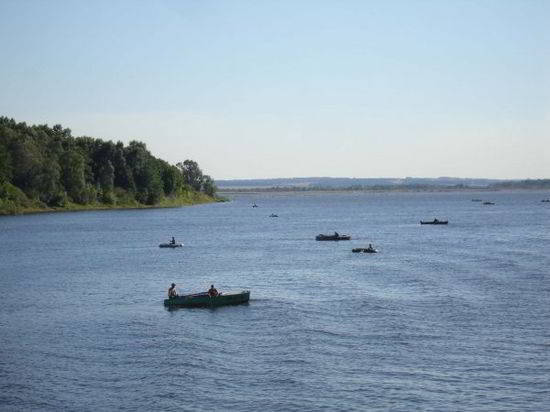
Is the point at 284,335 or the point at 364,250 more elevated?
the point at 364,250

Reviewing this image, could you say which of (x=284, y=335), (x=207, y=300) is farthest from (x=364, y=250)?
(x=284, y=335)

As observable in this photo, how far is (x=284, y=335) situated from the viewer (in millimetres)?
67500

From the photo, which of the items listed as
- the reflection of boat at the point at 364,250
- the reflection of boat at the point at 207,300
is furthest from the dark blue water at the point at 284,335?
the reflection of boat at the point at 364,250

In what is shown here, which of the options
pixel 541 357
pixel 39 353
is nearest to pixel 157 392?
pixel 39 353

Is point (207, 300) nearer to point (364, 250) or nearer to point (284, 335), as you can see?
point (284, 335)

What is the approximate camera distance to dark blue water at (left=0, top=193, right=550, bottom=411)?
51.5 m

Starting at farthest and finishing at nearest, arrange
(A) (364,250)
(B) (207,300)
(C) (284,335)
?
1. (A) (364,250)
2. (B) (207,300)
3. (C) (284,335)

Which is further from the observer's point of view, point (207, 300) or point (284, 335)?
point (207, 300)

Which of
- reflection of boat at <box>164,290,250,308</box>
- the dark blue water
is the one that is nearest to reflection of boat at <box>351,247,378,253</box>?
the dark blue water

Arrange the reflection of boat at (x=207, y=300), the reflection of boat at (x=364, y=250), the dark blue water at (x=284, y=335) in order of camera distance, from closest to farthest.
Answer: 1. the dark blue water at (x=284, y=335)
2. the reflection of boat at (x=207, y=300)
3. the reflection of boat at (x=364, y=250)

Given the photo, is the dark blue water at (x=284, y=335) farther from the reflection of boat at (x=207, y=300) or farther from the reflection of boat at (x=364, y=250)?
the reflection of boat at (x=364, y=250)

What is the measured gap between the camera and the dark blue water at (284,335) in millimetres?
51531

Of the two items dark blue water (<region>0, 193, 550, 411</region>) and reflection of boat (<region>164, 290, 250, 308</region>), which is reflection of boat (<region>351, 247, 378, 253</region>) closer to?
dark blue water (<region>0, 193, 550, 411</region>)

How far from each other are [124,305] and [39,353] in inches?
824
